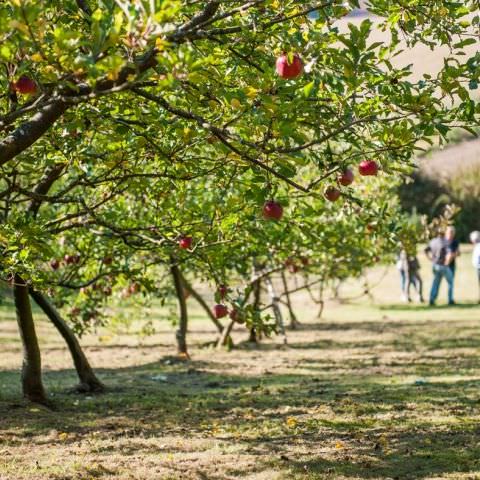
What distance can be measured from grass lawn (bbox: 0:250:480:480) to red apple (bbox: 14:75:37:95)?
2792mm

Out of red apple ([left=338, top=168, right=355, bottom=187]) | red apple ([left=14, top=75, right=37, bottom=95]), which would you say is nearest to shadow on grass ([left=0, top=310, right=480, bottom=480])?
red apple ([left=338, top=168, right=355, bottom=187])

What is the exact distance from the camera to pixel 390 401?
9148 mm

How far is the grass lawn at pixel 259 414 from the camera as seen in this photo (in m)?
6.32

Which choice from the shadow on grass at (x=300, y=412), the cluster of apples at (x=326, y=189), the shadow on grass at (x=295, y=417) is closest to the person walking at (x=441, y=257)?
the shadow on grass at (x=300, y=412)

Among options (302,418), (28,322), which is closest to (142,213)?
(28,322)

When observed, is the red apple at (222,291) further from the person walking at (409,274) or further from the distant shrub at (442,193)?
the distant shrub at (442,193)

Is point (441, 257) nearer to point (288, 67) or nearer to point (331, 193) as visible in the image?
point (331, 193)

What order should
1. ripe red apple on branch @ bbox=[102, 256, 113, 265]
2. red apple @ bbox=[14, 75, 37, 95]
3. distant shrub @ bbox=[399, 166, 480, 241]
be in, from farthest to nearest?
distant shrub @ bbox=[399, 166, 480, 241] < ripe red apple on branch @ bbox=[102, 256, 113, 265] < red apple @ bbox=[14, 75, 37, 95]

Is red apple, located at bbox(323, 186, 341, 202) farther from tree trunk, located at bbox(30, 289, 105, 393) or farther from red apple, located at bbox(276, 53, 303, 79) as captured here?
tree trunk, located at bbox(30, 289, 105, 393)

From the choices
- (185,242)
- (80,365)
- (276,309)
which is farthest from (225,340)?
(185,242)

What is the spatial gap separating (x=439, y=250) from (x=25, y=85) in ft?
61.2

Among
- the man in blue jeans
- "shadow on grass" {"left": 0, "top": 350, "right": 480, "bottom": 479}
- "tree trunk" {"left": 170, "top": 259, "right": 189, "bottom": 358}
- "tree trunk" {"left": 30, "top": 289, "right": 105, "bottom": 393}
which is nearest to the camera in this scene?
"shadow on grass" {"left": 0, "top": 350, "right": 480, "bottom": 479}

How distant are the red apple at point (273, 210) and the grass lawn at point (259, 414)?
5.91 feet

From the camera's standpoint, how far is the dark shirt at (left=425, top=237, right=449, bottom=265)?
22141mm
